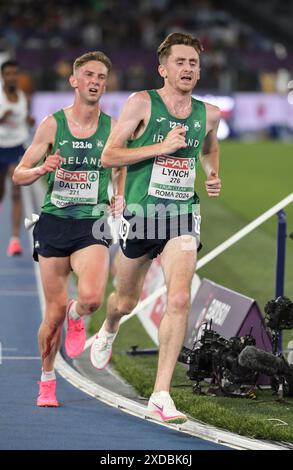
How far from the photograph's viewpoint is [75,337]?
891cm

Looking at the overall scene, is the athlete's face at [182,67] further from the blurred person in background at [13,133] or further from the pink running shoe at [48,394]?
the blurred person in background at [13,133]

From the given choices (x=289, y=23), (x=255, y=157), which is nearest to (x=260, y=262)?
(x=255, y=157)

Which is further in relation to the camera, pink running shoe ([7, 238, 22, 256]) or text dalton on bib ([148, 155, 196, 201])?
pink running shoe ([7, 238, 22, 256])

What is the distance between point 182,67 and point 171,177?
68cm

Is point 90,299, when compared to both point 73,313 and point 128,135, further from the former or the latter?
point 128,135

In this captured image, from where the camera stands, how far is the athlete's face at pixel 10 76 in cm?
1631

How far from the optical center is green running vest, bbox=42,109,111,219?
836 cm

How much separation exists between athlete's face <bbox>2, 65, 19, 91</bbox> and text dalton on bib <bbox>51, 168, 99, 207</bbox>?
320 inches

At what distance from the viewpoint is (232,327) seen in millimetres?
9000

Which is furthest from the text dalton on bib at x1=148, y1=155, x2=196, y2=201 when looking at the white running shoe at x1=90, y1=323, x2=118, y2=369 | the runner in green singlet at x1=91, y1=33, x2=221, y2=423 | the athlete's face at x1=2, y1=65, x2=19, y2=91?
the athlete's face at x1=2, y1=65, x2=19, y2=91

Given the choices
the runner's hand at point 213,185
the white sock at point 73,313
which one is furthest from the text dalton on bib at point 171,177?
the white sock at point 73,313

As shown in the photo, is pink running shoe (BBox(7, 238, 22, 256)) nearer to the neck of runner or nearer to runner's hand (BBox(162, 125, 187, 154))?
the neck of runner

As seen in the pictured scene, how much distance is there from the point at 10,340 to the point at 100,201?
2.96 metres

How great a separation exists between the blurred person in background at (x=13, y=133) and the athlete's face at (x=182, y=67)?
29.2 ft
